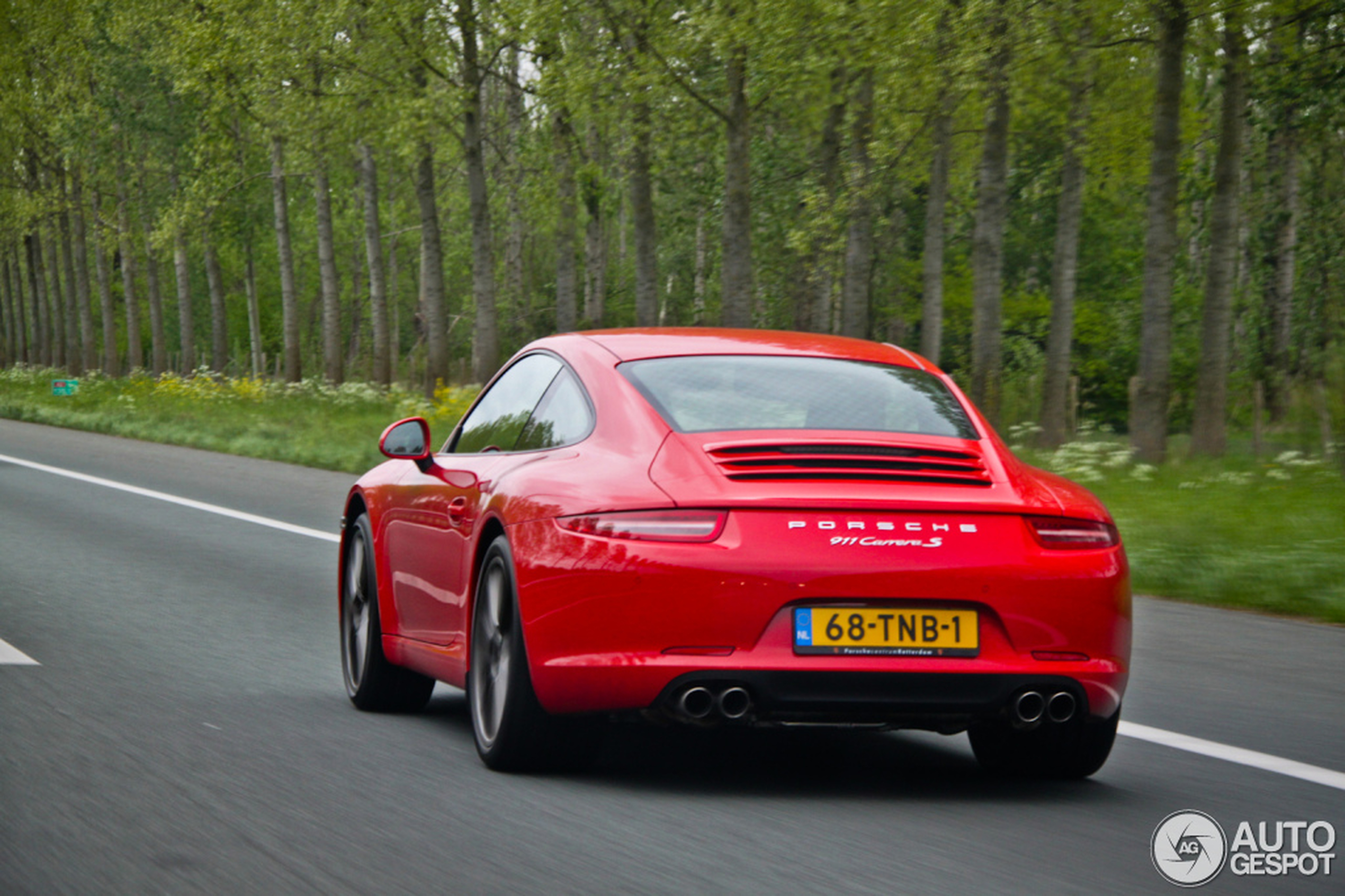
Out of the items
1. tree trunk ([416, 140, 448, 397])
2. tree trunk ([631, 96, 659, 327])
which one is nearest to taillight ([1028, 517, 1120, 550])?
tree trunk ([631, 96, 659, 327])

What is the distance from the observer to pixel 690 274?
60938 millimetres

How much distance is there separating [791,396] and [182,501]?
13411mm

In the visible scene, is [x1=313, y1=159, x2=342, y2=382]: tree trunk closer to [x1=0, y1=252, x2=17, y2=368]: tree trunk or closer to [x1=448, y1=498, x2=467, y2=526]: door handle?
[x1=448, y1=498, x2=467, y2=526]: door handle

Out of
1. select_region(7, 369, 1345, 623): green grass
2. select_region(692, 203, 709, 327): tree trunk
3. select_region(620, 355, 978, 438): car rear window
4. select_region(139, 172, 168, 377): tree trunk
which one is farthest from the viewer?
select_region(139, 172, 168, 377): tree trunk

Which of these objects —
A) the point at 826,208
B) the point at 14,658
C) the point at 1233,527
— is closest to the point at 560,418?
the point at 14,658

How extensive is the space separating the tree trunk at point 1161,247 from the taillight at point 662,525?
50.3 ft

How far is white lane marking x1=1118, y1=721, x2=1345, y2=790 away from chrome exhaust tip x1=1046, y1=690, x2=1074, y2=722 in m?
0.97

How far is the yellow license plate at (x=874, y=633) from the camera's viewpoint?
4941 mm

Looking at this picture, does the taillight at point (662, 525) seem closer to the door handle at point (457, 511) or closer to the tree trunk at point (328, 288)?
the door handle at point (457, 511)

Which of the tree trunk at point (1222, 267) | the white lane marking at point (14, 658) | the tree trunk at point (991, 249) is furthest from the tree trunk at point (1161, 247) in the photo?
the white lane marking at point (14, 658)

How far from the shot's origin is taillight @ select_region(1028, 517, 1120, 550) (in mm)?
5141

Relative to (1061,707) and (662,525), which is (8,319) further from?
(1061,707)

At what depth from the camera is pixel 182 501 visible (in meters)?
18.0

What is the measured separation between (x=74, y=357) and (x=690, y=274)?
28.4m
